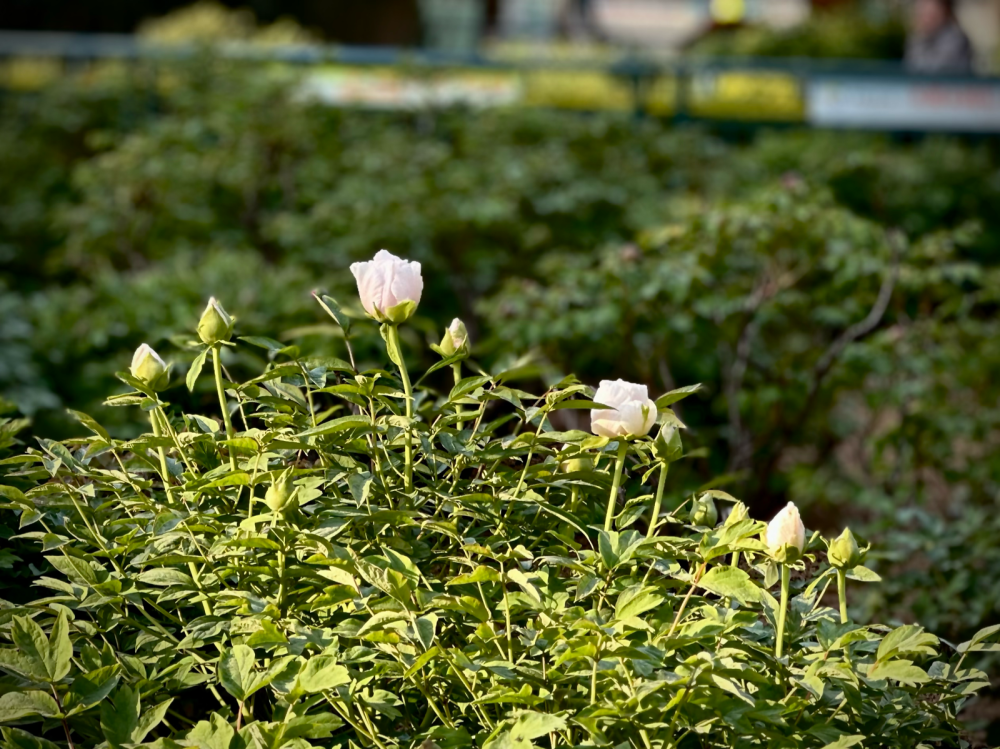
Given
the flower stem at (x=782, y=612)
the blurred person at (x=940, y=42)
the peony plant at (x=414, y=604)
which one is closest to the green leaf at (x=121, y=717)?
the peony plant at (x=414, y=604)

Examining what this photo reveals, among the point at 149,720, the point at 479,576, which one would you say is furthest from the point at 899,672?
the point at 149,720

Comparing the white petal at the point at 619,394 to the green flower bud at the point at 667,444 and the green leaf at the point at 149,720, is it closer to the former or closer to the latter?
the green flower bud at the point at 667,444

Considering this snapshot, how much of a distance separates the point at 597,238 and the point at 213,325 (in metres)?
4.83

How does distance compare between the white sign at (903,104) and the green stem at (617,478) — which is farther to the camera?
the white sign at (903,104)

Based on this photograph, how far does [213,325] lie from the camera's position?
1.66 meters

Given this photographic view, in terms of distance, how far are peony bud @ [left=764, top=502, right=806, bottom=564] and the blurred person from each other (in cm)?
905

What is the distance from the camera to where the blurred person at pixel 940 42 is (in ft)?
32.1

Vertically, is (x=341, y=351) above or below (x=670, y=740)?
below

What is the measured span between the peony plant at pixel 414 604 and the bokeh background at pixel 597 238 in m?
0.29

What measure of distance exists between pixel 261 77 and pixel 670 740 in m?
6.72

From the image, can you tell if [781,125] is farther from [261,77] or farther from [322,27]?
[322,27]

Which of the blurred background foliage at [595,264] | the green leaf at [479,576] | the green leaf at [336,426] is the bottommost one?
the blurred background foliage at [595,264]

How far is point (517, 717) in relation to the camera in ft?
4.60

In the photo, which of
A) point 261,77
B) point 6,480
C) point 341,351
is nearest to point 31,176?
point 261,77
